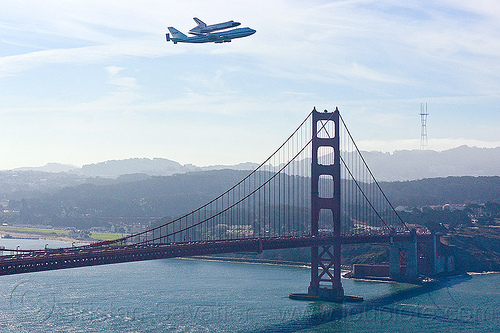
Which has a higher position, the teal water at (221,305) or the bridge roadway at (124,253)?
the bridge roadway at (124,253)

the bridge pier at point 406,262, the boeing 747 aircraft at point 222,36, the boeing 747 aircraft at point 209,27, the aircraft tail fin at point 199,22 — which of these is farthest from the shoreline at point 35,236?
the boeing 747 aircraft at point 209,27

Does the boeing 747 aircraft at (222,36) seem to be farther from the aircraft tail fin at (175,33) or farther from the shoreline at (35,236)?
the shoreline at (35,236)

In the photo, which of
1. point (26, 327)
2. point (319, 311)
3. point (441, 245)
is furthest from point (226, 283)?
point (441, 245)

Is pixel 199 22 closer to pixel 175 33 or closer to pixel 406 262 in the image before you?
pixel 175 33

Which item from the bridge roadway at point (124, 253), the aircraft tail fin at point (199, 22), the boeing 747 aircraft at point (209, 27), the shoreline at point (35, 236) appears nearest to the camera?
the bridge roadway at point (124, 253)

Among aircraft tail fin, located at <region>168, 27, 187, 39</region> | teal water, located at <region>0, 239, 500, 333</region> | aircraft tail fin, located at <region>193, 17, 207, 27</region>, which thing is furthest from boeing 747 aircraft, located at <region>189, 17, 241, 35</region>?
teal water, located at <region>0, 239, 500, 333</region>
